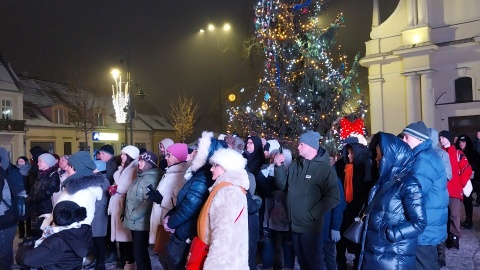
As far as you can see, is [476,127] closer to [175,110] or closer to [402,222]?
[402,222]

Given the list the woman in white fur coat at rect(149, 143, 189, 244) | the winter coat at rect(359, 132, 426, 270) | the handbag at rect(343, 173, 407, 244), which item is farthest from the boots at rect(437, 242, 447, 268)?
the woman in white fur coat at rect(149, 143, 189, 244)

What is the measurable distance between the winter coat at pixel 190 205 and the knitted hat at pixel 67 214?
88cm

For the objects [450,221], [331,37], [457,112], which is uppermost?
[331,37]

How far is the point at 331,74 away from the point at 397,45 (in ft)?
34.2

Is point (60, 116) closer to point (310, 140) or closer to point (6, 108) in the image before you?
point (6, 108)

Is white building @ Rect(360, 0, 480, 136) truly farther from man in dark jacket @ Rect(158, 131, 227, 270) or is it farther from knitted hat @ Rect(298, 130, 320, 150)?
man in dark jacket @ Rect(158, 131, 227, 270)

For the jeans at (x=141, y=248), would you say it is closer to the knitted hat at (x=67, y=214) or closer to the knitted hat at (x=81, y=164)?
the knitted hat at (x=81, y=164)

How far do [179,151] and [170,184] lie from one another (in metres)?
0.47

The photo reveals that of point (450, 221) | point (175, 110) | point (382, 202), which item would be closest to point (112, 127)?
point (175, 110)

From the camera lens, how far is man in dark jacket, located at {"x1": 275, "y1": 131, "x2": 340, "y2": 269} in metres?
5.83

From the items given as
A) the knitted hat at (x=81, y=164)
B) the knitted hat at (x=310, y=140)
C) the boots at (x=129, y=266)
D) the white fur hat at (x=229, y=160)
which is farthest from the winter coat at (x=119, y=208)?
the white fur hat at (x=229, y=160)

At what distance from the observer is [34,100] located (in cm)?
4247

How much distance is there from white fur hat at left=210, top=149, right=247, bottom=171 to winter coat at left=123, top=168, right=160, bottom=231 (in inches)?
97.1

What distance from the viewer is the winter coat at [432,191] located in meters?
4.83
